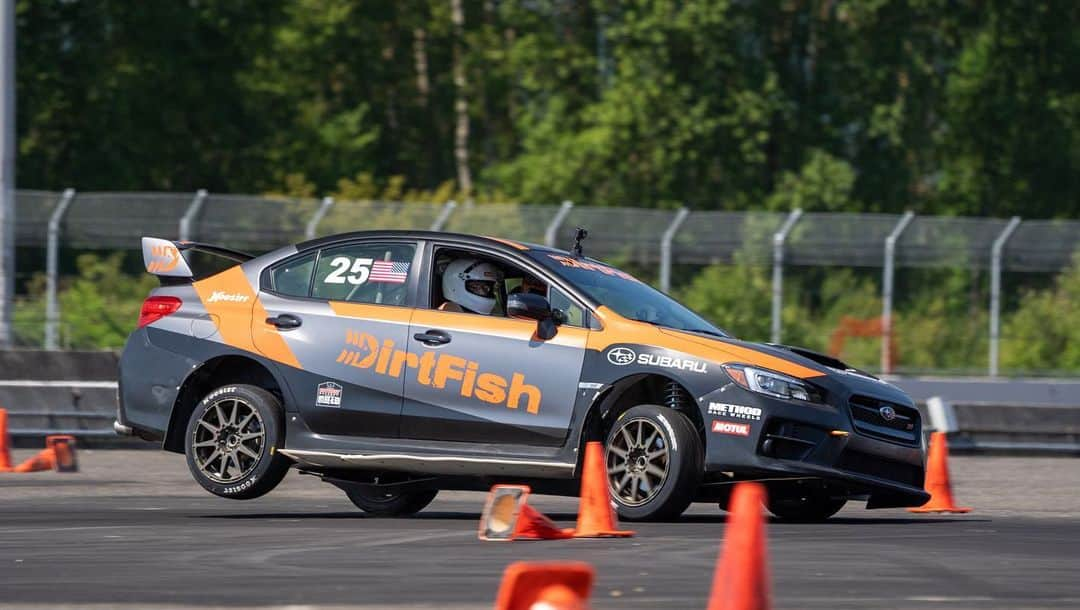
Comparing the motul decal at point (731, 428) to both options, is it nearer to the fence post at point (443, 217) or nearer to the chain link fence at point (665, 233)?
the chain link fence at point (665, 233)

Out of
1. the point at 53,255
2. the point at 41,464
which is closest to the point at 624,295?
the point at 41,464

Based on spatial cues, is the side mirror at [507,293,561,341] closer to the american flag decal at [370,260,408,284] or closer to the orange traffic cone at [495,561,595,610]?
the american flag decal at [370,260,408,284]

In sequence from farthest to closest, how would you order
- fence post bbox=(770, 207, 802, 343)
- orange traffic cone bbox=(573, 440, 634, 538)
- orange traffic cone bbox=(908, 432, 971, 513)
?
1. fence post bbox=(770, 207, 802, 343)
2. orange traffic cone bbox=(908, 432, 971, 513)
3. orange traffic cone bbox=(573, 440, 634, 538)

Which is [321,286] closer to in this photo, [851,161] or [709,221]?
[709,221]

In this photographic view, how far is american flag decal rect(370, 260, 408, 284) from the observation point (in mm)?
11648

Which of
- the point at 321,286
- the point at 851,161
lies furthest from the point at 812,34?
the point at 321,286

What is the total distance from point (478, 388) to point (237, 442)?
1564 millimetres

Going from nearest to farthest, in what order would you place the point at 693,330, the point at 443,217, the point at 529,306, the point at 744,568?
the point at 744,568 → the point at 529,306 → the point at 693,330 → the point at 443,217

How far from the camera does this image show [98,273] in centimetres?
2497

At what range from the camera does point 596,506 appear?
32.6 ft

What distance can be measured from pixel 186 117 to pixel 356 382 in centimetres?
3475

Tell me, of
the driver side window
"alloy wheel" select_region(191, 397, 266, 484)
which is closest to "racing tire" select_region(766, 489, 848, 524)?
the driver side window

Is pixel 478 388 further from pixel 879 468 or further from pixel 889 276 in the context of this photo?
pixel 889 276

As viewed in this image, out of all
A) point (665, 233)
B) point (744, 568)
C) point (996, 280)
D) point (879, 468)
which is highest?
point (665, 233)
